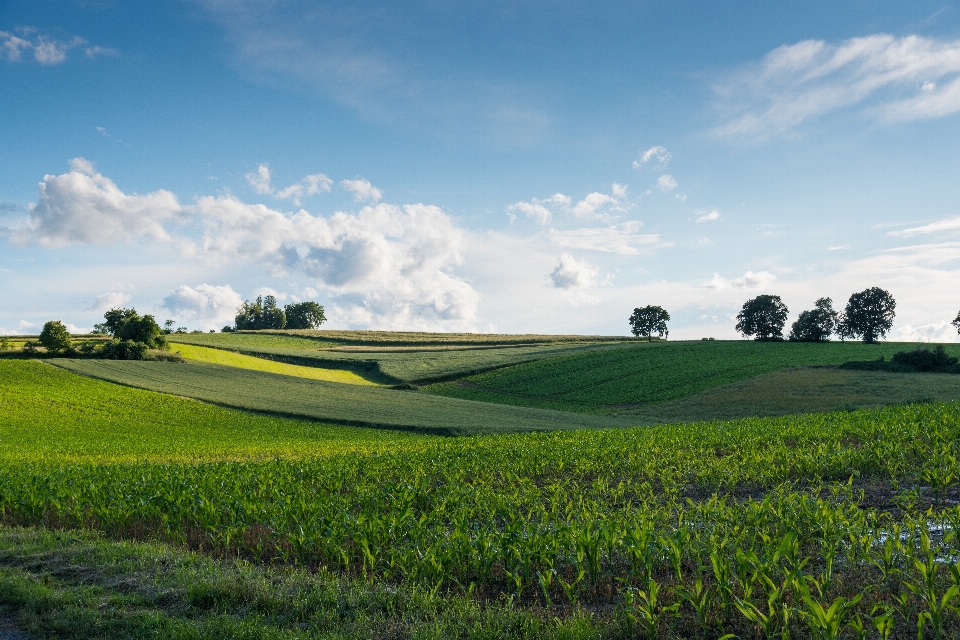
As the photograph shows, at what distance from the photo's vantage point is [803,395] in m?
49.3

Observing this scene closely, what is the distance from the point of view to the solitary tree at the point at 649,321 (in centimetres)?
13662

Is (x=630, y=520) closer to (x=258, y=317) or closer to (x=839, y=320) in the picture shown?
(x=839, y=320)

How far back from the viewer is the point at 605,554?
27.3 ft

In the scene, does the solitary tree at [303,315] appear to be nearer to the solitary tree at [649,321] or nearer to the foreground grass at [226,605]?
the solitary tree at [649,321]

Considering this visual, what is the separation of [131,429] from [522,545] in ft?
125

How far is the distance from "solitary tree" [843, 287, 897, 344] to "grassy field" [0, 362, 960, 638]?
101 metres

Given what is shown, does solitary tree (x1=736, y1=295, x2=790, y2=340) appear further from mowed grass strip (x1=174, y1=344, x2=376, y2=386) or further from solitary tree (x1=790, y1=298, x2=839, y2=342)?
mowed grass strip (x1=174, y1=344, x2=376, y2=386)

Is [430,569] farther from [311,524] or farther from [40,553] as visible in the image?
[40,553]

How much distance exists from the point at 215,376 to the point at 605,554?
64.7 m

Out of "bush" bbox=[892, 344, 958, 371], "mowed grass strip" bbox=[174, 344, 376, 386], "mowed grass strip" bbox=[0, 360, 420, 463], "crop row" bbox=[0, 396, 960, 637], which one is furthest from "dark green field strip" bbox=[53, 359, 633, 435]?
"bush" bbox=[892, 344, 958, 371]

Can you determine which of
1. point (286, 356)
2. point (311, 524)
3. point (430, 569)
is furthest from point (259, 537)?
point (286, 356)

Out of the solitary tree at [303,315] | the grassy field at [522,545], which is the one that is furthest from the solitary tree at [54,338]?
the solitary tree at [303,315]

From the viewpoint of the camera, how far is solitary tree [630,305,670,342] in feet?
448

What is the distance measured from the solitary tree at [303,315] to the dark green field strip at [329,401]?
332ft
